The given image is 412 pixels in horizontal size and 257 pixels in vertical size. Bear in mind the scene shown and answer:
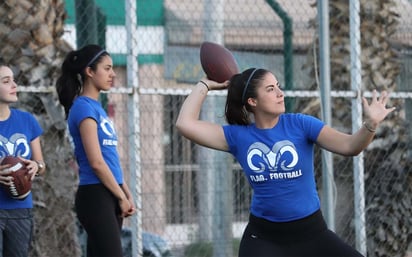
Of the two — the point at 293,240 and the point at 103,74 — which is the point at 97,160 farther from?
the point at 293,240

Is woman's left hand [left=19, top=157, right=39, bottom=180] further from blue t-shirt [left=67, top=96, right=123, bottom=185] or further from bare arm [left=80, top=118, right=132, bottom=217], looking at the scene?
bare arm [left=80, top=118, right=132, bottom=217]

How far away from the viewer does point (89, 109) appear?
5984 mm

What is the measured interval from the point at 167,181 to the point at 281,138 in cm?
387

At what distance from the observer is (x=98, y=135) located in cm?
604

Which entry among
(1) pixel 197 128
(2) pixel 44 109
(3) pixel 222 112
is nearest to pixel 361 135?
(1) pixel 197 128

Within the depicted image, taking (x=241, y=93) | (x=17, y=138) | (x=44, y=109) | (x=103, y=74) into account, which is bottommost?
(x=17, y=138)


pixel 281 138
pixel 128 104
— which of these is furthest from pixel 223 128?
pixel 128 104

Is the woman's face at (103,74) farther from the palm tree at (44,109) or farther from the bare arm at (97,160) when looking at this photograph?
the palm tree at (44,109)

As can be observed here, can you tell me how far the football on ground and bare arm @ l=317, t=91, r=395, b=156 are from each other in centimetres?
76

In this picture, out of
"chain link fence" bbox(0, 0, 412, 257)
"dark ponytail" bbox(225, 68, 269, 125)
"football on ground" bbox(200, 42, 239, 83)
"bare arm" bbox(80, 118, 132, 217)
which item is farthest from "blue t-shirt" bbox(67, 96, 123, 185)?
"chain link fence" bbox(0, 0, 412, 257)

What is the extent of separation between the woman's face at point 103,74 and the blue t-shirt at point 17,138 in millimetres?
551

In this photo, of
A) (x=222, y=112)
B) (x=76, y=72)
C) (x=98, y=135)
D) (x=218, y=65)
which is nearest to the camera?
(x=218, y=65)

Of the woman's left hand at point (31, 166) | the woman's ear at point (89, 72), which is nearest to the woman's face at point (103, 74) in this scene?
the woman's ear at point (89, 72)

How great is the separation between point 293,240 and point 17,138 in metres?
2.05
